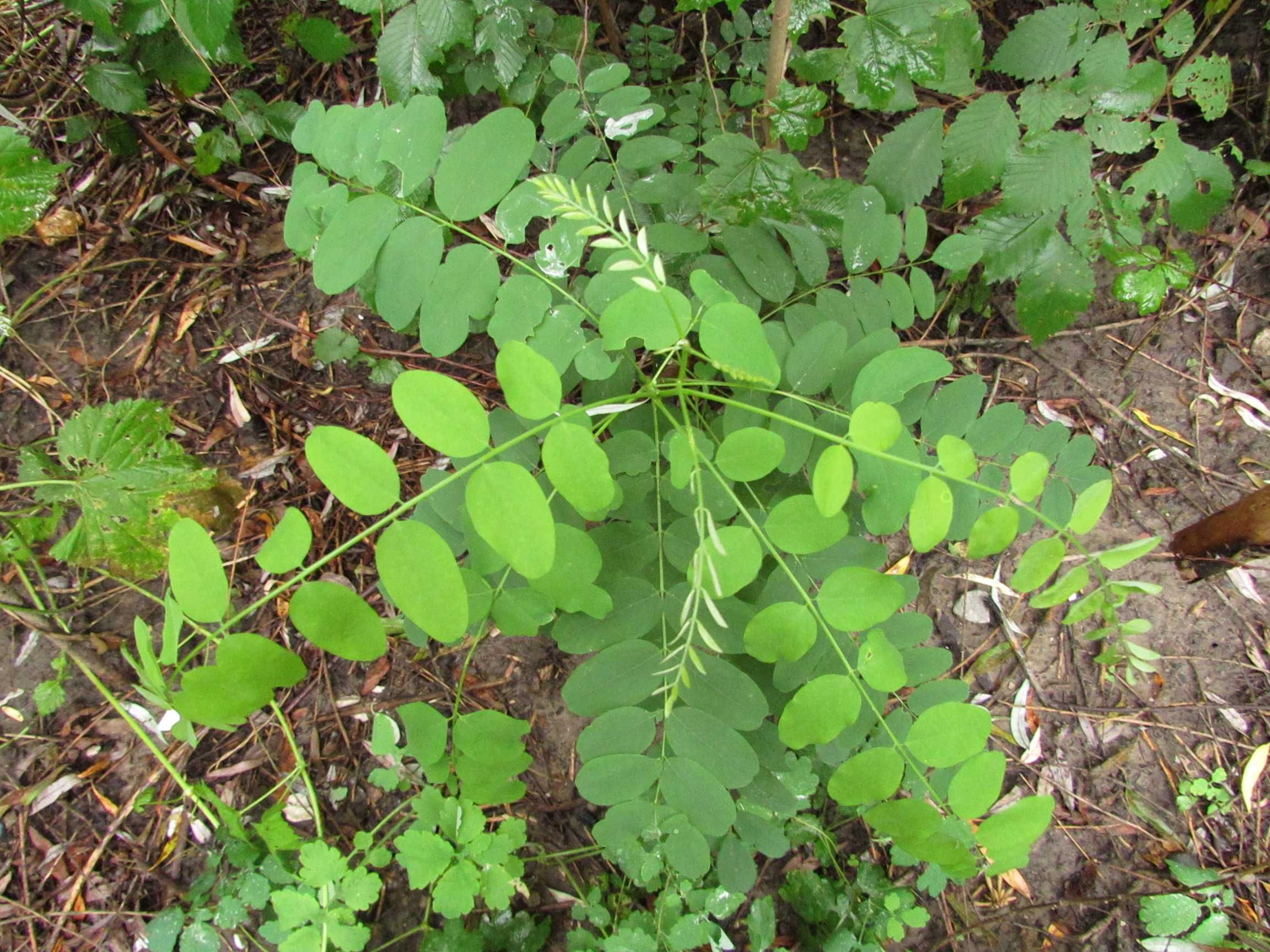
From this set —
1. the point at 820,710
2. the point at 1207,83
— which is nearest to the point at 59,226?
the point at 820,710

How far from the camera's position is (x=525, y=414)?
3.83ft

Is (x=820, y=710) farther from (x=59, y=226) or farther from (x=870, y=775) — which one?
(x=59, y=226)

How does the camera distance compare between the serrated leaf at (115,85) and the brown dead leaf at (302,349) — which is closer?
the serrated leaf at (115,85)

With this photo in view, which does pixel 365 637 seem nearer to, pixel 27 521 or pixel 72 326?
pixel 27 521

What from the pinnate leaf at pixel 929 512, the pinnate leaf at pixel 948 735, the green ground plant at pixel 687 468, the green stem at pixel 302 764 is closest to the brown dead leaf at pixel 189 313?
the green ground plant at pixel 687 468

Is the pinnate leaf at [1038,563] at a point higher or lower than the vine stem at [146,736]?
higher

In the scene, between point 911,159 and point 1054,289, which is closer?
point 911,159

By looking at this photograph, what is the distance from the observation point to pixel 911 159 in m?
1.89

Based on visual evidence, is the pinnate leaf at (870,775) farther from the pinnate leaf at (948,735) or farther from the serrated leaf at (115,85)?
the serrated leaf at (115,85)

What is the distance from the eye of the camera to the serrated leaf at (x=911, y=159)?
74.2 inches

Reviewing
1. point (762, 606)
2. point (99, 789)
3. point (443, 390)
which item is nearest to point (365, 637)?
point (443, 390)

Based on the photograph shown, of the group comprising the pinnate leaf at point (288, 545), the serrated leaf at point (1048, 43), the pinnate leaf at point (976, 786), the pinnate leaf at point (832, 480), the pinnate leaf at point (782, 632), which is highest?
the serrated leaf at point (1048, 43)

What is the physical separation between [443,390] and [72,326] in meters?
2.07

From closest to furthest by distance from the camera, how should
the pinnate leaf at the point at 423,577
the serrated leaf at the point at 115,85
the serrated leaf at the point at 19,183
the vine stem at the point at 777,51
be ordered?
the pinnate leaf at the point at 423,577 < the vine stem at the point at 777,51 < the serrated leaf at the point at 19,183 < the serrated leaf at the point at 115,85
